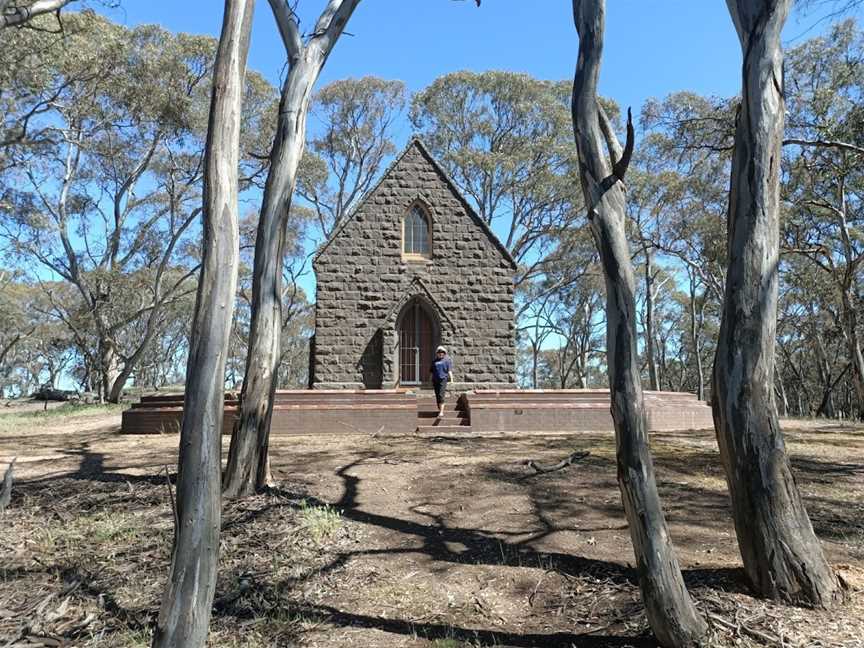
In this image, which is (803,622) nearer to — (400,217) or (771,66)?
(771,66)

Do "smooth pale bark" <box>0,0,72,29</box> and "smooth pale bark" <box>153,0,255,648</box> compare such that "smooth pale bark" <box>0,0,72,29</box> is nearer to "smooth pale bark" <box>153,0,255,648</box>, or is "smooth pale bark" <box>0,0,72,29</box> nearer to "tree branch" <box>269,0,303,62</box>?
"tree branch" <box>269,0,303,62</box>

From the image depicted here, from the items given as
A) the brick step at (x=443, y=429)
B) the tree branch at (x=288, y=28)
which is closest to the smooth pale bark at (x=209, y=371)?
the tree branch at (x=288, y=28)

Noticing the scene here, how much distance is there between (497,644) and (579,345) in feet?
142

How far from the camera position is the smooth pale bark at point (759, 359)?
4.15 m

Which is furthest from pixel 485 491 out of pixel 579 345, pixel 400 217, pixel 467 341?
pixel 579 345

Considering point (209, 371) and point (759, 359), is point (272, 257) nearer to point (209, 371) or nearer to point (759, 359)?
point (209, 371)

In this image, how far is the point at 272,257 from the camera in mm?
7250

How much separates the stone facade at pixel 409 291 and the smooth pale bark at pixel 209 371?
40.0ft

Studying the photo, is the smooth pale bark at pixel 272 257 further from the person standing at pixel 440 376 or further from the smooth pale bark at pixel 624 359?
the person standing at pixel 440 376

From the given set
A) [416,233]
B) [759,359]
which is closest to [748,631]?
[759,359]

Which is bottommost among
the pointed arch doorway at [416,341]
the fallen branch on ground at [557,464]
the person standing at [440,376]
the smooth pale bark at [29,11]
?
the fallen branch on ground at [557,464]

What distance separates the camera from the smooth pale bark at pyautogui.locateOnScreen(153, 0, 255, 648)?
357 centimetres

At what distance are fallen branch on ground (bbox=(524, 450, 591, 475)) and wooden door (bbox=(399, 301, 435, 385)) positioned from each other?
28.0 ft

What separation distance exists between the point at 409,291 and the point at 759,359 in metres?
13.0
